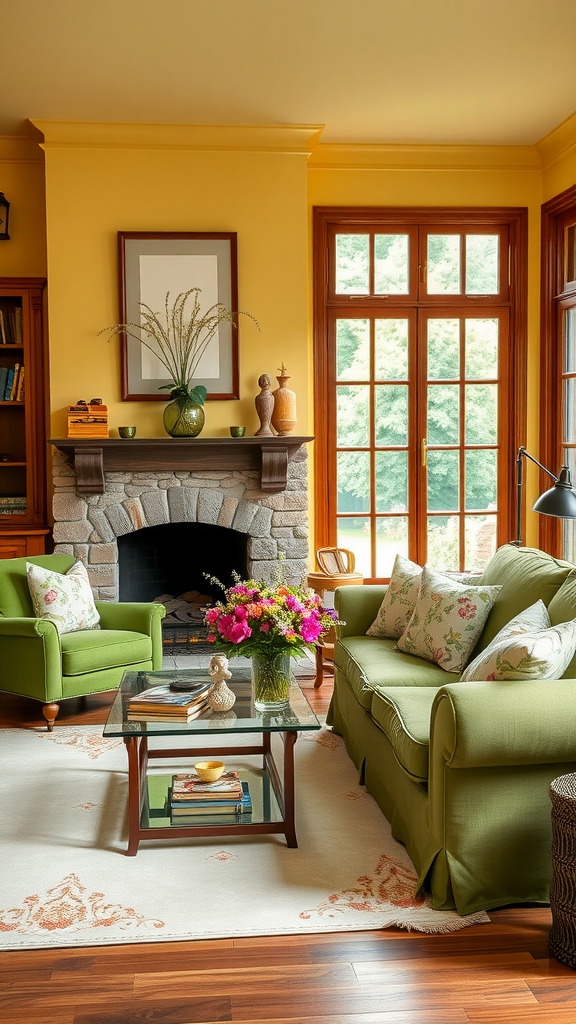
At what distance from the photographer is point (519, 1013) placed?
226cm

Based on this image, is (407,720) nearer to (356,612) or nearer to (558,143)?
(356,612)

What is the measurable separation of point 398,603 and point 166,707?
1.42 m

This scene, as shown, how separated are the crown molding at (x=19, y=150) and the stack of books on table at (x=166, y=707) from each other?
403 centimetres

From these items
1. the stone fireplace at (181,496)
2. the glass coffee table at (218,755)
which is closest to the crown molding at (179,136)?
the stone fireplace at (181,496)

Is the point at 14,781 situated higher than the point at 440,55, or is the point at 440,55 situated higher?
the point at 440,55

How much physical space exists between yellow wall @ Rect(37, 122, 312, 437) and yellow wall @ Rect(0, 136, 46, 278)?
0.37 m

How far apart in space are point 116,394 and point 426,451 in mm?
2131

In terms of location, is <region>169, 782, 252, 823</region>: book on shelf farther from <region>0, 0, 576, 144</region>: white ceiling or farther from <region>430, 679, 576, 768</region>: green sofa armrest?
<region>0, 0, 576, 144</region>: white ceiling

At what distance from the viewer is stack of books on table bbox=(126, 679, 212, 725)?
3.21 meters

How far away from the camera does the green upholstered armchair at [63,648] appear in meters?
4.48

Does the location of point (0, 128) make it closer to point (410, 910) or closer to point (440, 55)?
point (440, 55)

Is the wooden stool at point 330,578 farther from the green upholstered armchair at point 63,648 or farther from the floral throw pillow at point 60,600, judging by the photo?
the floral throw pillow at point 60,600

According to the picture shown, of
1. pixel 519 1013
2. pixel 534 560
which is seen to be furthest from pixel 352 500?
pixel 519 1013

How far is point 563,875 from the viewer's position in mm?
2494
